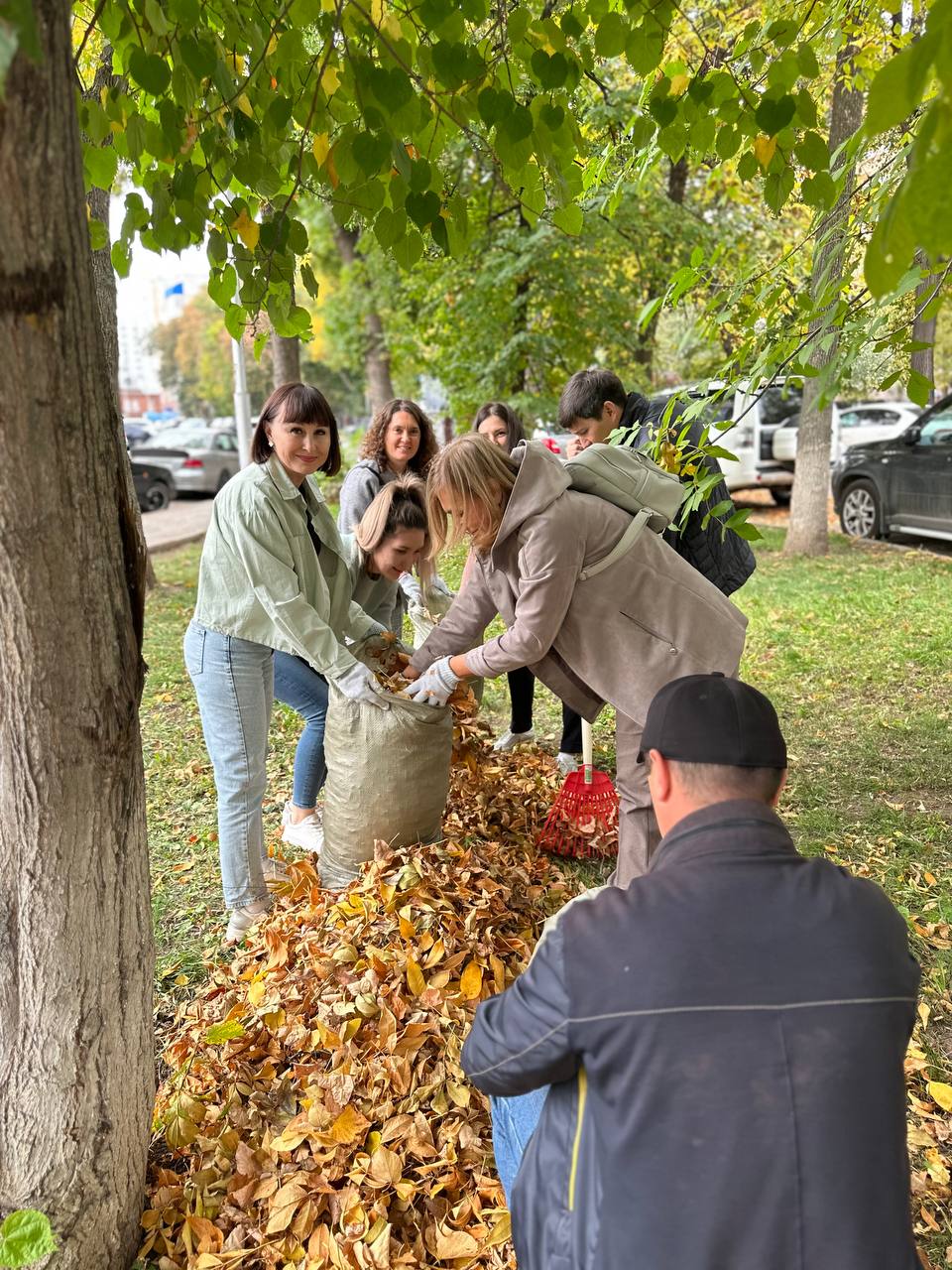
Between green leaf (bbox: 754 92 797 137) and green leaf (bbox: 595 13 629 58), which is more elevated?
green leaf (bbox: 595 13 629 58)

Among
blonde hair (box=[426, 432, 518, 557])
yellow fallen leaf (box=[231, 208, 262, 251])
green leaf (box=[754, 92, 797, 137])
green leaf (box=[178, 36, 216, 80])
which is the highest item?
green leaf (box=[178, 36, 216, 80])

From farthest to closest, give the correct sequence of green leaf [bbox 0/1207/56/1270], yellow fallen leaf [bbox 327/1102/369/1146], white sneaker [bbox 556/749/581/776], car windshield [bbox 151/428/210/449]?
car windshield [bbox 151/428/210/449] < white sneaker [bbox 556/749/581/776] < yellow fallen leaf [bbox 327/1102/369/1146] < green leaf [bbox 0/1207/56/1270]

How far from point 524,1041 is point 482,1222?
0.93 meters

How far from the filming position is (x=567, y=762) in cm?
475

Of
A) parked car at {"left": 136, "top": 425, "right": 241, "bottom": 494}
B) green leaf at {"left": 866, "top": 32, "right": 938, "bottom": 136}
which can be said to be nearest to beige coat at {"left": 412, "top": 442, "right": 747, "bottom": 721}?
green leaf at {"left": 866, "top": 32, "right": 938, "bottom": 136}

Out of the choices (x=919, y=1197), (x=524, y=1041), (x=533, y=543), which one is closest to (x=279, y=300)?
(x=533, y=543)

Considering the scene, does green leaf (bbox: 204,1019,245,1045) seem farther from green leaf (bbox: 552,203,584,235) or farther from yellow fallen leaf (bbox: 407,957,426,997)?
green leaf (bbox: 552,203,584,235)

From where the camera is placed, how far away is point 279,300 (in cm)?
262

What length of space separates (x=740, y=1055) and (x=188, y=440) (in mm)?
21760

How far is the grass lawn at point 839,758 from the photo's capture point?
3.32 m

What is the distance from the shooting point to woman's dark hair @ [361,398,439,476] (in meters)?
4.53

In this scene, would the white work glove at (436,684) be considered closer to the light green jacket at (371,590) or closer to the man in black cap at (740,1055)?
the light green jacket at (371,590)

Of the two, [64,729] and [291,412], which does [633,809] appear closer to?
[291,412]

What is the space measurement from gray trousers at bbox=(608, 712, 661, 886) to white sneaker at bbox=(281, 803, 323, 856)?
130 cm
